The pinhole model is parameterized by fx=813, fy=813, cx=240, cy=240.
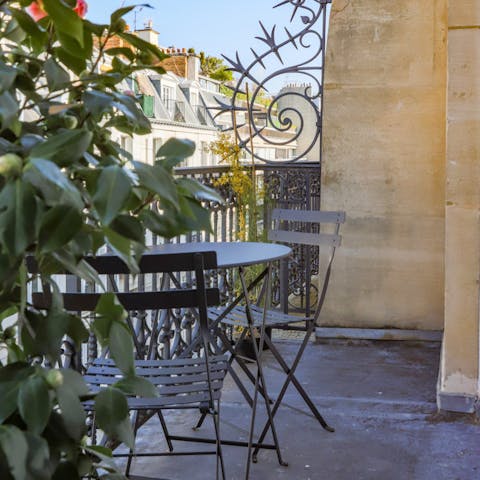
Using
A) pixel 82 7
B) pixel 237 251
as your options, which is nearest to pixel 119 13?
pixel 82 7

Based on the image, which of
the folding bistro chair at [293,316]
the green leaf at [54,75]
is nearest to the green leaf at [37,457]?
the green leaf at [54,75]

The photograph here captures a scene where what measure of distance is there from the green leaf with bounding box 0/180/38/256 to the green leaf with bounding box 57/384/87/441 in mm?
153

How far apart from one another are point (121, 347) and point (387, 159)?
4435 mm

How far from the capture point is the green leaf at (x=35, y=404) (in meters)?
0.69

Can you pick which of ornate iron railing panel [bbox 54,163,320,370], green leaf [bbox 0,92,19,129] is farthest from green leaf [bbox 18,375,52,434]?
ornate iron railing panel [bbox 54,163,320,370]

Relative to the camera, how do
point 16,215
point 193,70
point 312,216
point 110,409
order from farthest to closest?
point 193,70 → point 312,216 → point 110,409 → point 16,215

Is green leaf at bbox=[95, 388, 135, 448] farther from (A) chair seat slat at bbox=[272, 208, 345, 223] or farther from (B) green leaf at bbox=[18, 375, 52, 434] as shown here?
(A) chair seat slat at bbox=[272, 208, 345, 223]

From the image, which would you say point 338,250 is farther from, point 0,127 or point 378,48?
point 0,127

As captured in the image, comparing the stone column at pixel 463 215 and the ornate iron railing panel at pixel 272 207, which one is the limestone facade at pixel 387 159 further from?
the stone column at pixel 463 215

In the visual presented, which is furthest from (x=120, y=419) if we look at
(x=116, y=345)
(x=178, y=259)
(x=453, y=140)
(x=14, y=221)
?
(x=453, y=140)

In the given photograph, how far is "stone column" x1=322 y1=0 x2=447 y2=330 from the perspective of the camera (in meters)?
5.00

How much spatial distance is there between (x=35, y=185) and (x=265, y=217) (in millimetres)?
4787

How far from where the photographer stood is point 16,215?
0.65 meters

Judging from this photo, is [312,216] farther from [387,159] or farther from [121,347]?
[121,347]
